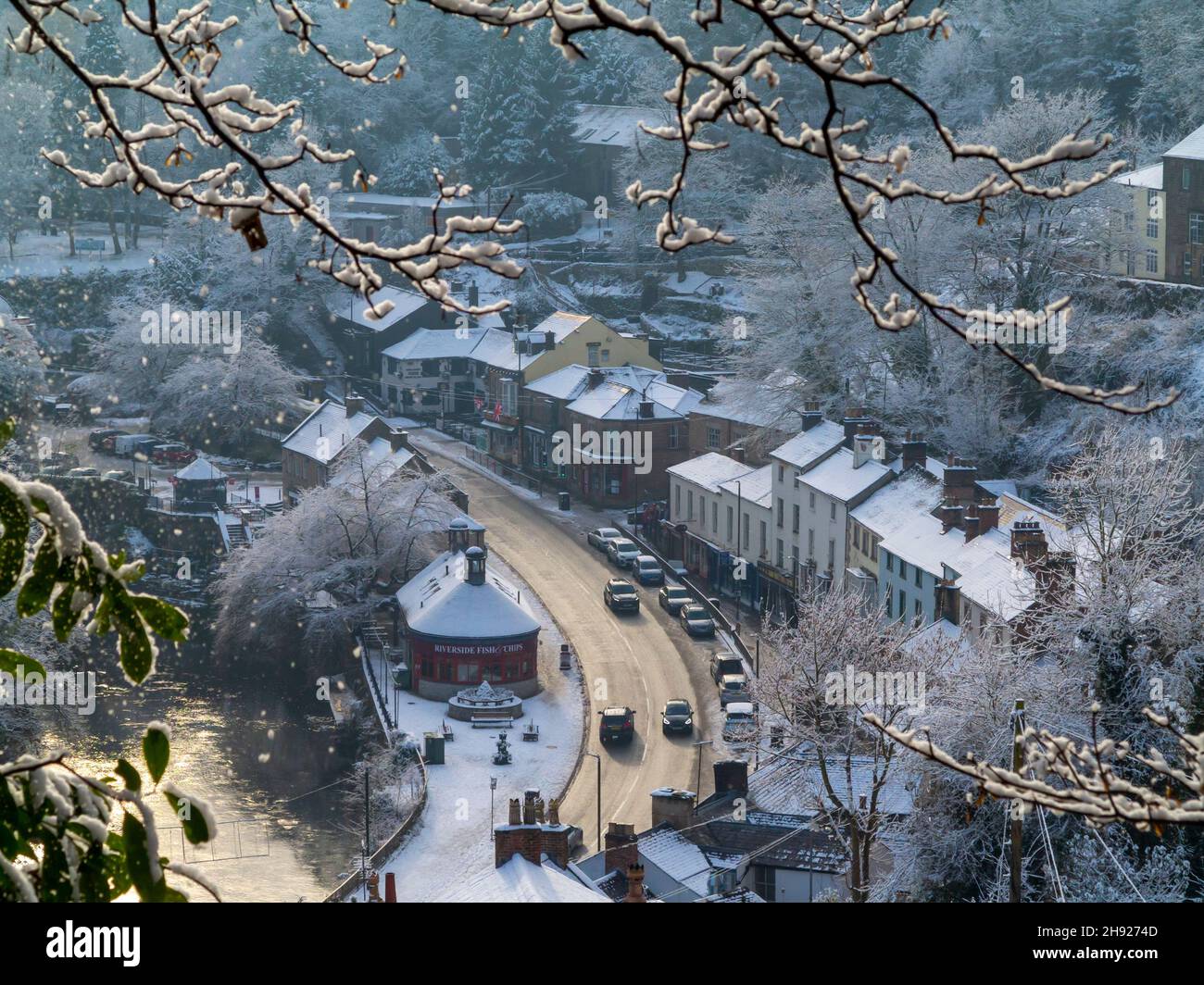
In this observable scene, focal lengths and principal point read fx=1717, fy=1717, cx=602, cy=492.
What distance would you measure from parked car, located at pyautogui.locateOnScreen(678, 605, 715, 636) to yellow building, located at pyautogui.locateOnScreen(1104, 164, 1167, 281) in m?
15.2

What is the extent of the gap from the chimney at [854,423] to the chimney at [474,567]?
389 inches

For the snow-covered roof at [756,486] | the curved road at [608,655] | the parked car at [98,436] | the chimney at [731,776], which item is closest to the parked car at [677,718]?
the curved road at [608,655]

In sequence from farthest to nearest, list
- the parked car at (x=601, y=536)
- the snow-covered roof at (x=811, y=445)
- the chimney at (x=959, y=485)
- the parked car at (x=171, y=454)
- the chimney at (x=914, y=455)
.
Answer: the parked car at (x=171, y=454)
the parked car at (x=601, y=536)
the snow-covered roof at (x=811, y=445)
the chimney at (x=914, y=455)
the chimney at (x=959, y=485)

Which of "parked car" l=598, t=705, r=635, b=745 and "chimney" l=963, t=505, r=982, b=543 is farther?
"parked car" l=598, t=705, r=635, b=745

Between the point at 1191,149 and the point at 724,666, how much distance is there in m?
19.4

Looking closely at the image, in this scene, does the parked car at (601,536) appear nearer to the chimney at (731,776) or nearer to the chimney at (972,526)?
the chimney at (972,526)

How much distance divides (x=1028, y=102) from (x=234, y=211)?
4734 centimetres

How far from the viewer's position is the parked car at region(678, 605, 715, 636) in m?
44.0

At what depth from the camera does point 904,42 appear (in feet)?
219

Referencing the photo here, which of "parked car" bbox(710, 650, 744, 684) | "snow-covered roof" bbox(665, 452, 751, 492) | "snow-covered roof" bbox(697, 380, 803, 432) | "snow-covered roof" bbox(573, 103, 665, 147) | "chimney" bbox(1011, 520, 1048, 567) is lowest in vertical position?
"parked car" bbox(710, 650, 744, 684)

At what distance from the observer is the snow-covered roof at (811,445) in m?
44.6

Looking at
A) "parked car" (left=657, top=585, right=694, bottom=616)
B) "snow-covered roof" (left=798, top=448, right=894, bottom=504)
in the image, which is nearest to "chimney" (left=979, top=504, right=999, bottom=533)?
"snow-covered roof" (left=798, top=448, right=894, bottom=504)

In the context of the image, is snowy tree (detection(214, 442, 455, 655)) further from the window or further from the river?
the window

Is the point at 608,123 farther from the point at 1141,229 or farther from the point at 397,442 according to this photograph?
the point at 1141,229
